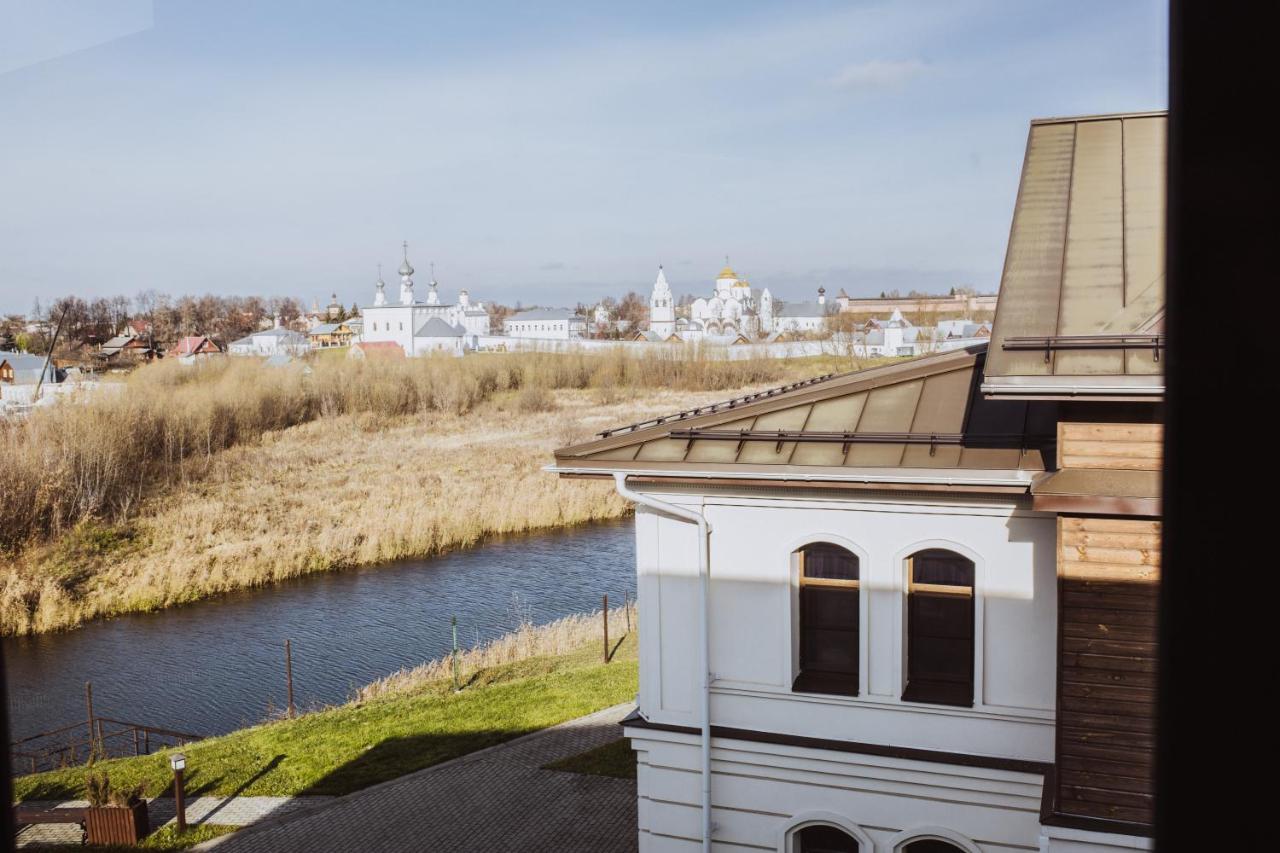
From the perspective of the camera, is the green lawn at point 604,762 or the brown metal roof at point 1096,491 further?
the green lawn at point 604,762

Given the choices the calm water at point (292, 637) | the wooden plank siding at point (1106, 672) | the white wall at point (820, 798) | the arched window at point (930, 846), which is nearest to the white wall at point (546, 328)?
the calm water at point (292, 637)

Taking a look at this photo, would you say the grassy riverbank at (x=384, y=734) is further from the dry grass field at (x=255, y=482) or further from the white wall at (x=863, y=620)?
the dry grass field at (x=255, y=482)

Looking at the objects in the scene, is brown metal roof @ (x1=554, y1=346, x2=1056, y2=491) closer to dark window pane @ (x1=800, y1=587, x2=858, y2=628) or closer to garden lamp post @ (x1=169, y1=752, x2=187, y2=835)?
dark window pane @ (x1=800, y1=587, x2=858, y2=628)

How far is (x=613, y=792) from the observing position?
9.66 metres

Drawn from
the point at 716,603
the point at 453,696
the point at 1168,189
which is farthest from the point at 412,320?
the point at 1168,189

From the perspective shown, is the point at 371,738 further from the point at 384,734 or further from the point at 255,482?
the point at 255,482

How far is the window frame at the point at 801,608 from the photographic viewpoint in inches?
249

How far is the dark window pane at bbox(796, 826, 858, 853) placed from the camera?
6.36m

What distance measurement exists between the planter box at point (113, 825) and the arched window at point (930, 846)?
6328mm

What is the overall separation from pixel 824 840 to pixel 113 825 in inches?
237

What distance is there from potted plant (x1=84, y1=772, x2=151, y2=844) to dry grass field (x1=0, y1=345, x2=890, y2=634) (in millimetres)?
8172

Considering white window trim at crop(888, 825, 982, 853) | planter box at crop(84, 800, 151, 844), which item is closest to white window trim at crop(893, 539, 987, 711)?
white window trim at crop(888, 825, 982, 853)

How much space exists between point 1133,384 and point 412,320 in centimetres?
6302

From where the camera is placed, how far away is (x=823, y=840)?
644cm
